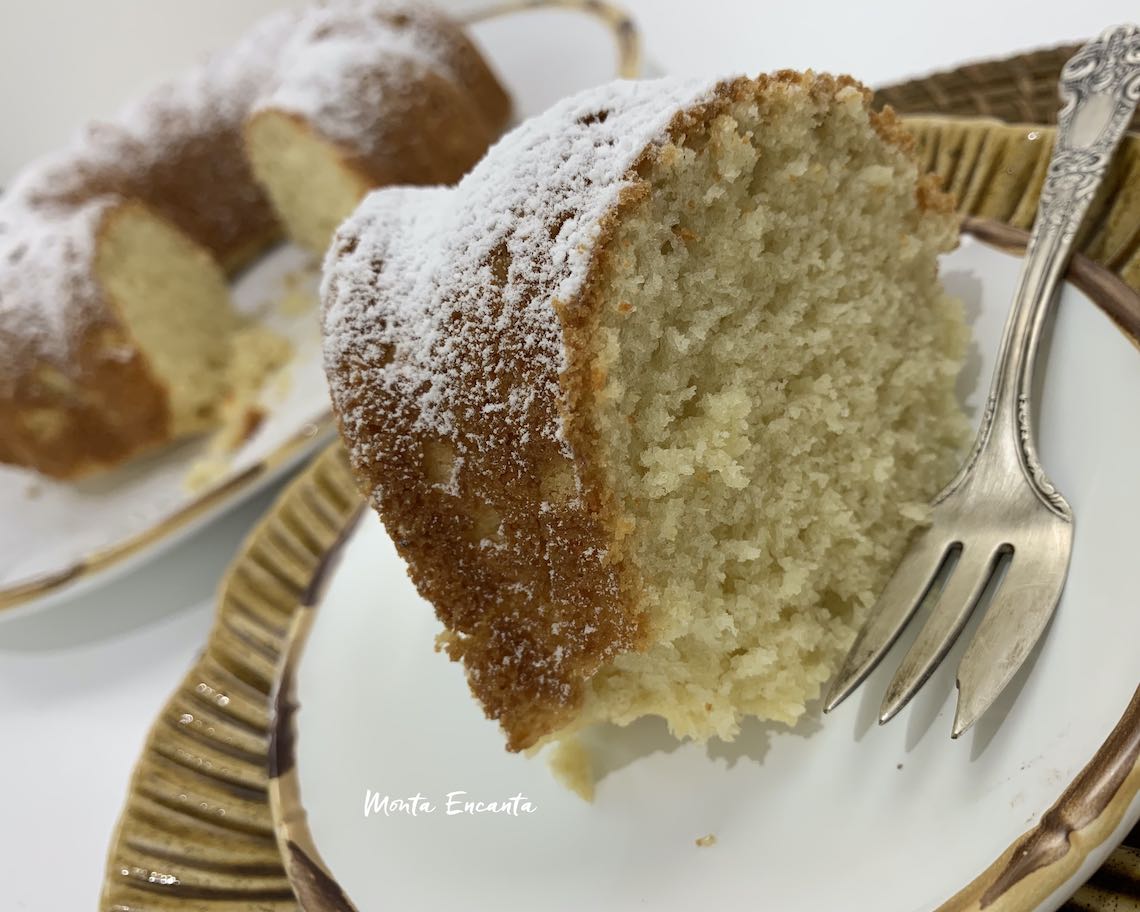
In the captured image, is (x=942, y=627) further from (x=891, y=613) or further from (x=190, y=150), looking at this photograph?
(x=190, y=150)

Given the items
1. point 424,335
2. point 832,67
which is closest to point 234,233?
Result: point 832,67

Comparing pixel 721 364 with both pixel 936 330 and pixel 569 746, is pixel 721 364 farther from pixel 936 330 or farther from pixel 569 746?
pixel 569 746

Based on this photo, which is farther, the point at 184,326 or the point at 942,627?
the point at 184,326

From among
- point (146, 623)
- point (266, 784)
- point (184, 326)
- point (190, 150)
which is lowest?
point (146, 623)

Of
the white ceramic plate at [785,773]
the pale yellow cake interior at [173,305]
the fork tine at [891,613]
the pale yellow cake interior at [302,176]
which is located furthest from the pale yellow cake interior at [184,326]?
the fork tine at [891,613]

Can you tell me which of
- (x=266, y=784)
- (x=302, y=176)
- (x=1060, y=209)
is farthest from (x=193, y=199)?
(x=1060, y=209)
